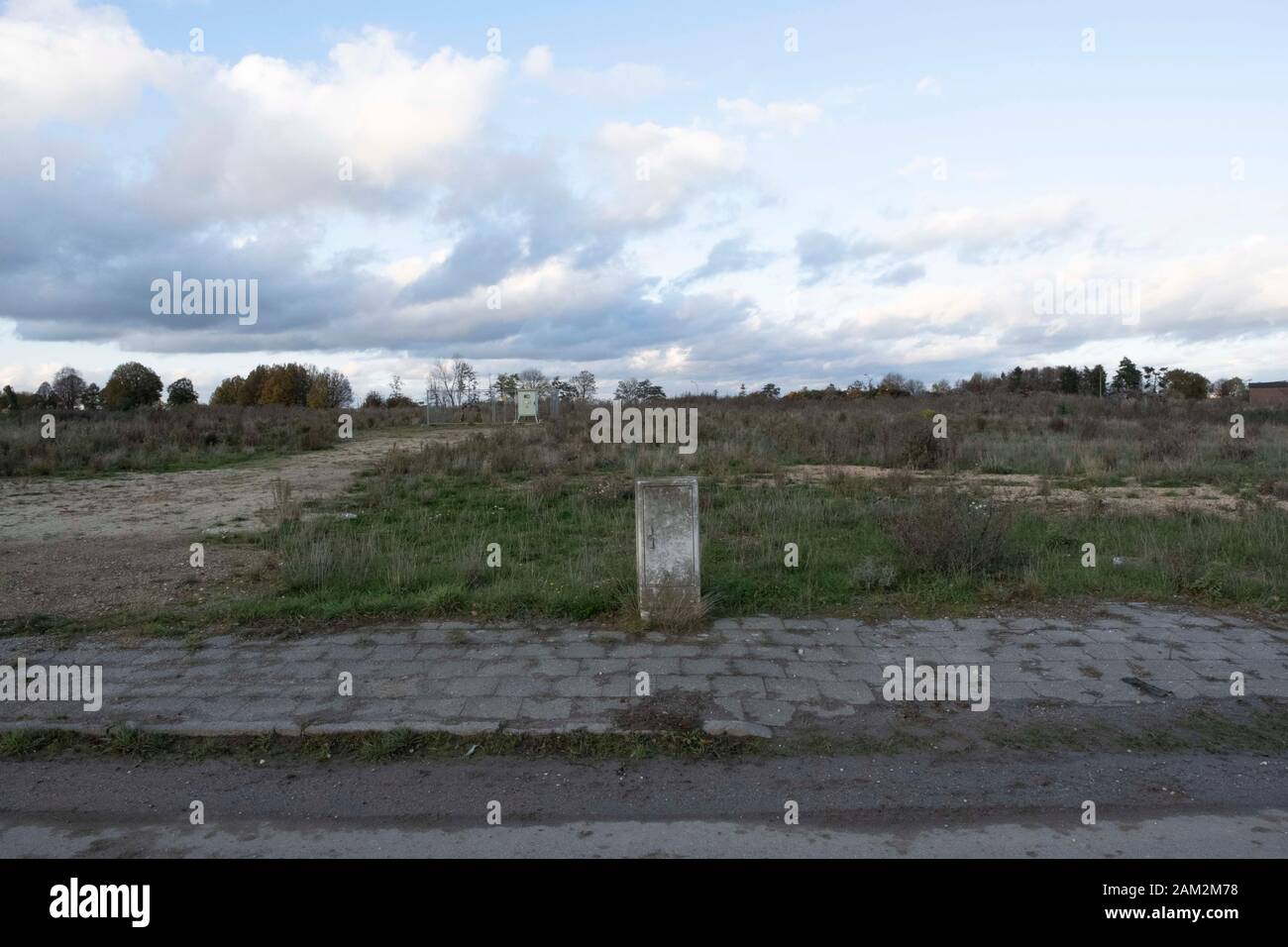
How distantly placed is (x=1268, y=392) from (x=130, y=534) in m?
63.5

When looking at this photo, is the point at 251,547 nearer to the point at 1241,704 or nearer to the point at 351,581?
the point at 351,581

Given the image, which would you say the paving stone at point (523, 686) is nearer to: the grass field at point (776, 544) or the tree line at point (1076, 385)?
the grass field at point (776, 544)

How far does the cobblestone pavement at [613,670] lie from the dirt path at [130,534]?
1.39 m

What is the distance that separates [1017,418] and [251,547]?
28400 millimetres

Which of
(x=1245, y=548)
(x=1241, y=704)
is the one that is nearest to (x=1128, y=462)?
(x=1245, y=548)

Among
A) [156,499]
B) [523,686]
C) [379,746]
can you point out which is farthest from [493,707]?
[156,499]

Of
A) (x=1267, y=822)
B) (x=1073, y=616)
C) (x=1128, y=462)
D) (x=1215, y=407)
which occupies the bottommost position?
(x=1267, y=822)

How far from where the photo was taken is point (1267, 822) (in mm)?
3928

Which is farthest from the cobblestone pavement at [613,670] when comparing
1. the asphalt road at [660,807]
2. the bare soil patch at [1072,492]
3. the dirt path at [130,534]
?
the bare soil patch at [1072,492]

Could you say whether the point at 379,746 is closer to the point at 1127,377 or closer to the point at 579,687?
the point at 579,687

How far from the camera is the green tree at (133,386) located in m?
48.4

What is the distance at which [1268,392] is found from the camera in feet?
175

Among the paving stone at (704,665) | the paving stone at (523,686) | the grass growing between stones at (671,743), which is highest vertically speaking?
the paving stone at (704,665)

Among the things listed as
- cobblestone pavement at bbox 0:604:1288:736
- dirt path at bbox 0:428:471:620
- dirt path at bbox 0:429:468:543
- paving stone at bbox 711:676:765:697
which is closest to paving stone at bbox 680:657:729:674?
cobblestone pavement at bbox 0:604:1288:736
